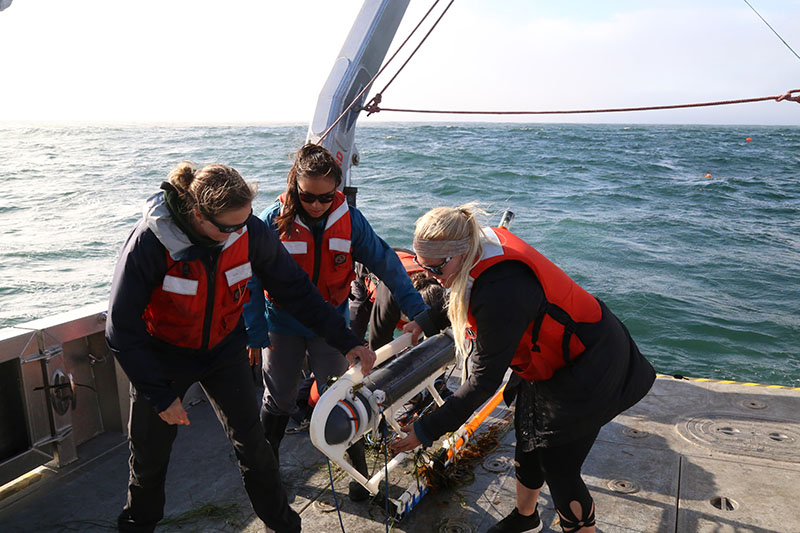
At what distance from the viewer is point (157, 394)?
1955 mm

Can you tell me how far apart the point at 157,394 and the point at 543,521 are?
66.7 inches

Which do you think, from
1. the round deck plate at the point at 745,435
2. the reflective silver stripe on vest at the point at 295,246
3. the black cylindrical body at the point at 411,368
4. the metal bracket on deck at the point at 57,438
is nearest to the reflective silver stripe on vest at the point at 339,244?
the reflective silver stripe on vest at the point at 295,246

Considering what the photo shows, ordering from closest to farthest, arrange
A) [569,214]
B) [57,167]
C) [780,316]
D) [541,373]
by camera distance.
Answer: [541,373] → [780,316] → [569,214] → [57,167]

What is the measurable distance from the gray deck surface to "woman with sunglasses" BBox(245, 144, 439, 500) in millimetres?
337

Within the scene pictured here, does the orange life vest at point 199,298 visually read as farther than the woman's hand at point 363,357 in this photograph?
No

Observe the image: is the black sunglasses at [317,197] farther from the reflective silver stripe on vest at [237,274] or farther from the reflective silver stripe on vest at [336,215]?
the reflective silver stripe on vest at [237,274]

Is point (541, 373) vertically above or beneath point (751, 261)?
above

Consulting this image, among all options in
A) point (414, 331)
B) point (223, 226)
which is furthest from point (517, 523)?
point (223, 226)

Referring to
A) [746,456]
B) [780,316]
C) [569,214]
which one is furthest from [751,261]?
[746,456]

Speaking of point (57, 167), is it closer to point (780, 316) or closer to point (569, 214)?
point (569, 214)

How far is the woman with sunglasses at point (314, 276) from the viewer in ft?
8.26

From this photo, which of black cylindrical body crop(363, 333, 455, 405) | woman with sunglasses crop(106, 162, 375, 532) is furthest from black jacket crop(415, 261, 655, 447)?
woman with sunglasses crop(106, 162, 375, 532)

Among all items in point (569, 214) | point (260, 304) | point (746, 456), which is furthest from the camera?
point (569, 214)

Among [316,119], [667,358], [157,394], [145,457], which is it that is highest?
[316,119]
